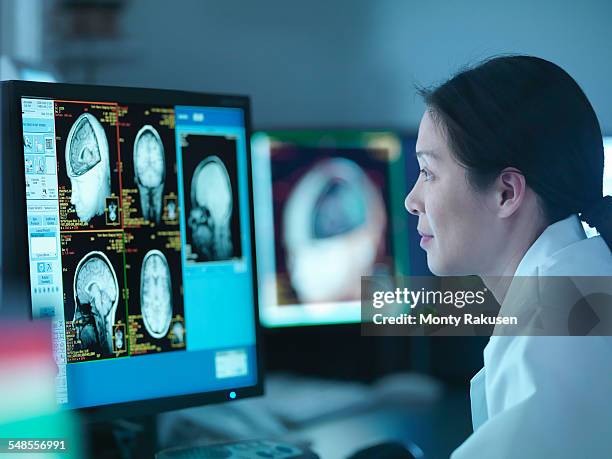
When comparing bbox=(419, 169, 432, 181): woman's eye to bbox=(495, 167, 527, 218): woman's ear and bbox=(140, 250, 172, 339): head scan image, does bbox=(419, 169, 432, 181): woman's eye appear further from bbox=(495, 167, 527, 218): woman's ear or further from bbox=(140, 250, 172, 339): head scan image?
bbox=(140, 250, 172, 339): head scan image

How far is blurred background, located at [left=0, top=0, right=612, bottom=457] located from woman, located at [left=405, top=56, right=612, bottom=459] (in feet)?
0.57

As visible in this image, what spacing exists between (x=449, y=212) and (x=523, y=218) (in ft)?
0.22

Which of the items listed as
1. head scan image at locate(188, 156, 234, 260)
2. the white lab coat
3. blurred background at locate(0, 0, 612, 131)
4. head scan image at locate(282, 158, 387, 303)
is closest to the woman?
the white lab coat

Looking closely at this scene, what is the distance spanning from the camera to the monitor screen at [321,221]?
4.96 feet

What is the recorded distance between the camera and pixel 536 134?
0.66 meters

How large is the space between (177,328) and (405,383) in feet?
2.29

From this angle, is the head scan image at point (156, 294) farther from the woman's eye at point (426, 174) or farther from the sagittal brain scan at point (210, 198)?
the woman's eye at point (426, 174)

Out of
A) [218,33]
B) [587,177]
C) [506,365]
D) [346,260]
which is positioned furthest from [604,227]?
[218,33]

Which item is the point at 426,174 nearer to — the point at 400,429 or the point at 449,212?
the point at 449,212

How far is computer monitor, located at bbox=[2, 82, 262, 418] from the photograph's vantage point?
2.67ft

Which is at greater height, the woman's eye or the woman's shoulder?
the woman's eye

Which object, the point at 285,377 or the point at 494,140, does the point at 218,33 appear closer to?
the point at 285,377

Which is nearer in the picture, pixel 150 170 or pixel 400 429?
pixel 150 170

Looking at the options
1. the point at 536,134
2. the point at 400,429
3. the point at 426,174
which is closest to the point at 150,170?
the point at 426,174
